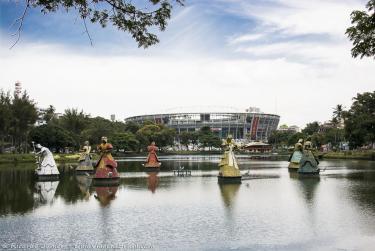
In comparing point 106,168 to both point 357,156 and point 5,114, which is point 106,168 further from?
point 357,156

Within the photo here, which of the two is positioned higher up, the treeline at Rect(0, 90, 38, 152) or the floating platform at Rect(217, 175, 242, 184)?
the treeline at Rect(0, 90, 38, 152)

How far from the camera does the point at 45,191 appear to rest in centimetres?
2564

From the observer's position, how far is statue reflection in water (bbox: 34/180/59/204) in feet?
72.4

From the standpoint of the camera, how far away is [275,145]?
445 ft

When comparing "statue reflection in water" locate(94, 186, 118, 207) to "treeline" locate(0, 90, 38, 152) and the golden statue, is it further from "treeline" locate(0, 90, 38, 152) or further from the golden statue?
"treeline" locate(0, 90, 38, 152)

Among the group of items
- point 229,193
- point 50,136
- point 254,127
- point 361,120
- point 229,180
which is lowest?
point 229,193

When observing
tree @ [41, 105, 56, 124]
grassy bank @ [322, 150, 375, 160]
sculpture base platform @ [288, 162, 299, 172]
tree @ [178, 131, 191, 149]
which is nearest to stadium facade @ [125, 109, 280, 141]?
tree @ [178, 131, 191, 149]

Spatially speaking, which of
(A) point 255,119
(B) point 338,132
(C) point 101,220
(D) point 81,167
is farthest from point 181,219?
(A) point 255,119

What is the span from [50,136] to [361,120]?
1719 inches

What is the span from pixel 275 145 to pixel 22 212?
12156 centimetres

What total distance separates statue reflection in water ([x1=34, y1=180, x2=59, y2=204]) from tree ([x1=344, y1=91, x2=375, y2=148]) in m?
45.2

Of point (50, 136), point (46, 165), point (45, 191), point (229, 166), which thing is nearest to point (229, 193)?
point (229, 166)

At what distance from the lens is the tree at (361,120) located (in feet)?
209

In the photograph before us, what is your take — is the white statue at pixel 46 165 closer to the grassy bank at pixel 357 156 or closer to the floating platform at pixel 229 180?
the floating platform at pixel 229 180
